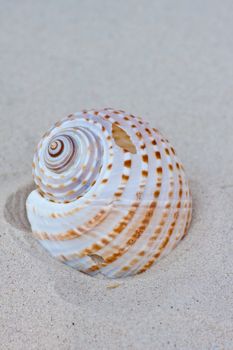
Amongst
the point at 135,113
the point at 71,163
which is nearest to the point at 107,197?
the point at 71,163

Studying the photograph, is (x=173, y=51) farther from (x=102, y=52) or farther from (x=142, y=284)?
(x=142, y=284)

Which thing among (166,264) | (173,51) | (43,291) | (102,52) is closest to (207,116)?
(173,51)

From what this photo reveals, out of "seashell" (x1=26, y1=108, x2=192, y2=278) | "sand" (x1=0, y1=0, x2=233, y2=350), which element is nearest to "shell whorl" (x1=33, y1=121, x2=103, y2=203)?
"seashell" (x1=26, y1=108, x2=192, y2=278)

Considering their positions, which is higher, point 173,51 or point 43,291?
point 173,51

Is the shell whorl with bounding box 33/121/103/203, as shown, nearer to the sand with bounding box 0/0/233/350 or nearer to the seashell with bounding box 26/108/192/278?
the seashell with bounding box 26/108/192/278

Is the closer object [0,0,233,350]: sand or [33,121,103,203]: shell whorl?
[0,0,233,350]: sand

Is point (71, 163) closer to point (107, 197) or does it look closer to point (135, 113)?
point (107, 197)

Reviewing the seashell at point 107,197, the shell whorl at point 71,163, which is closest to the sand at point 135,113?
the seashell at point 107,197
